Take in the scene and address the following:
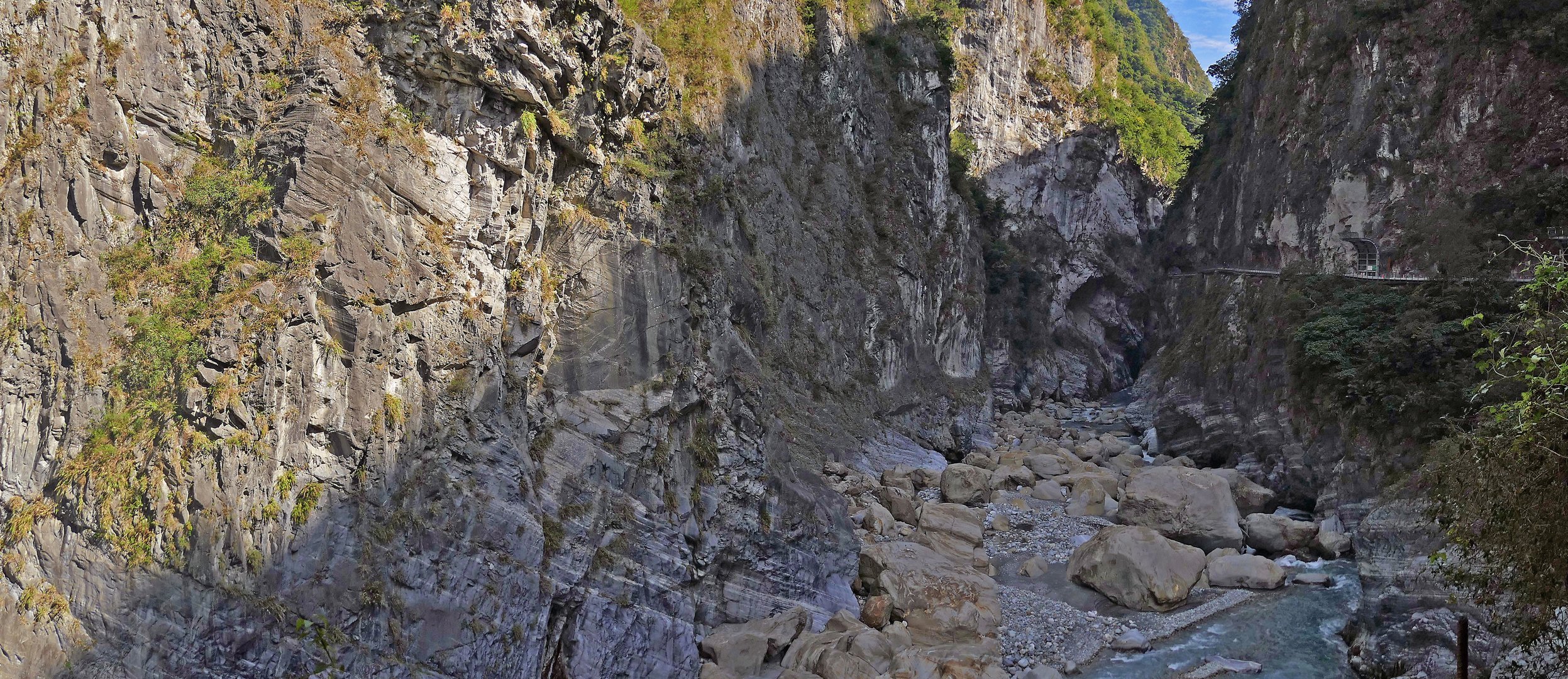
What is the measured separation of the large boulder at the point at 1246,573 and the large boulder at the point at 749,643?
9934 mm

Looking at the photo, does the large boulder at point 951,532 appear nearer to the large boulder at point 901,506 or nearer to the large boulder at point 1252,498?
the large boulder at point 901,506

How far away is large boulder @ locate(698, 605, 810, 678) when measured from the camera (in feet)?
44.4

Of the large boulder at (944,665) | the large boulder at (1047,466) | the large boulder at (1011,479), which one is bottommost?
the large boulder at (944,665)

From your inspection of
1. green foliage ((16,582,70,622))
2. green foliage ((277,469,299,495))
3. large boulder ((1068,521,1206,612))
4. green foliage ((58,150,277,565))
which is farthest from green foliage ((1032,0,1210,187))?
green foliage ((16,582,70,622))

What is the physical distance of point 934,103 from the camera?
3950 centimetres

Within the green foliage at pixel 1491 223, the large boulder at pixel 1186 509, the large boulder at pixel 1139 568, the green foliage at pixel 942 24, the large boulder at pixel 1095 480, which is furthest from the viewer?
the green foliage at pixel 942 24

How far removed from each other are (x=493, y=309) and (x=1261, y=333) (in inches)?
1043

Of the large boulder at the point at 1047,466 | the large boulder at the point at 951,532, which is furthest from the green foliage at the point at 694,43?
the large boulder at the point at 1047,466

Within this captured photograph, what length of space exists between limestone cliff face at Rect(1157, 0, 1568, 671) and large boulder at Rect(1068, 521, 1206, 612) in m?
3.13

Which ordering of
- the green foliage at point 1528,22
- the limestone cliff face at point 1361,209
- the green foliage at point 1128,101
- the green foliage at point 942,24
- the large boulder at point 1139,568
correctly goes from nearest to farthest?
the large boulder at point 1139,568, the limestone cliff face at point 1361,209, the green foliage at point 1528,22, the green foliage at point 942,24, the green foliage at point 1128,101

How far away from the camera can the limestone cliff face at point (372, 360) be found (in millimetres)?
9469

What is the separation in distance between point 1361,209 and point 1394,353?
925 centimetres

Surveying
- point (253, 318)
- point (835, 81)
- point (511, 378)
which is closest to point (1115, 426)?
point (835, 81)

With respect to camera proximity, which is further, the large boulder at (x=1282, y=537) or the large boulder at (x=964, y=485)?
the large boulder at (x=964, y=485)
